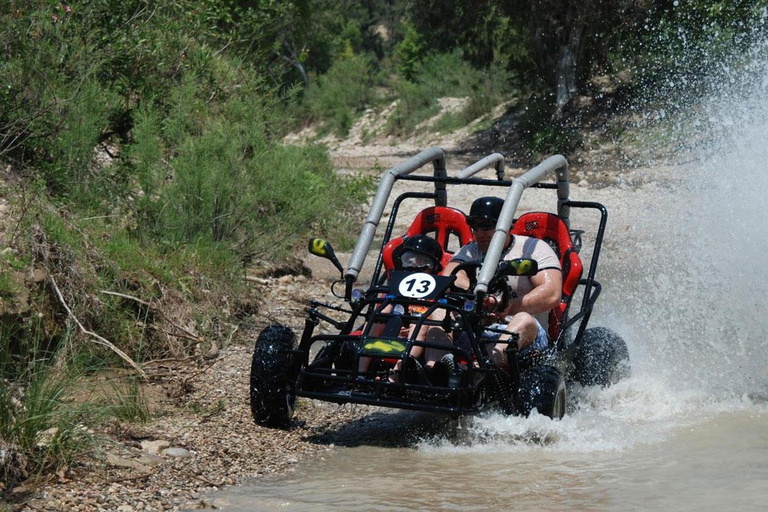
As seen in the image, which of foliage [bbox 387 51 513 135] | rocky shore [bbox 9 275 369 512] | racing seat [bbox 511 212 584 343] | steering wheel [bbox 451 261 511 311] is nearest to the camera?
rocky shore [bbox 9 275 369 512]

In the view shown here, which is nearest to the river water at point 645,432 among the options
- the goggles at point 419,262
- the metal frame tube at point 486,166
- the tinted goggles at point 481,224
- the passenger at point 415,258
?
the passenger at point 415,258

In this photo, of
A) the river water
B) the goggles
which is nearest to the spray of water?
the river water

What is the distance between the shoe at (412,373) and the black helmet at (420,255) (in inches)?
33.7

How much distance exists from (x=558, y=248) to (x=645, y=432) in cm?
152

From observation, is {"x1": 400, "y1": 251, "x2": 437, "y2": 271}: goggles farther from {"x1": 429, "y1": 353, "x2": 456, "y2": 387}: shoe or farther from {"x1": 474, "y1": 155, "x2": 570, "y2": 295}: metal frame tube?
{"x1": 429, "y1": 353, "x2": 456, "y2": 387}: shoe

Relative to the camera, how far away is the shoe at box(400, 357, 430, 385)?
6406mm

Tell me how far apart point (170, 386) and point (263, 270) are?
12.0 feet

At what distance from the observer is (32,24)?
9.87 metres

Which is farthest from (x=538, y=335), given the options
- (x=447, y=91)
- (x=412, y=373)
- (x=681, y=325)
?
(x=447, y=91)

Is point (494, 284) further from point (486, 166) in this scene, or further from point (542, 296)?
point (486, 166)

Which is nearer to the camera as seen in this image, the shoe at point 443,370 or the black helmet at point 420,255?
the shoe at point 443,370

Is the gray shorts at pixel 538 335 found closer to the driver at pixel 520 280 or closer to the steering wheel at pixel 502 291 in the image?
the driver at pixel 520 280

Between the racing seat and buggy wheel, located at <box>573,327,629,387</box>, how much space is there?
48 centimetres

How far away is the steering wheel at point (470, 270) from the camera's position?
7.21 meters
